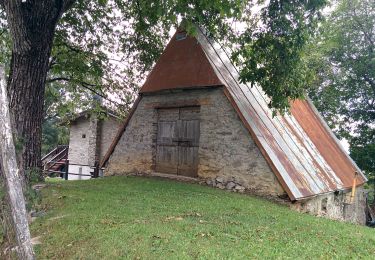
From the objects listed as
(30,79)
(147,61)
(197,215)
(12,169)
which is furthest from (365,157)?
(12,169)

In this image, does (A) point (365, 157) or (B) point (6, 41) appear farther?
(A) point (365, 157)

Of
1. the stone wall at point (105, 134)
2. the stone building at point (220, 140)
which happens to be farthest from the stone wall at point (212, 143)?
the stone wall at point (105, 134)

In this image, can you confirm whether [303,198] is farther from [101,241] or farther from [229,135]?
[101,241]

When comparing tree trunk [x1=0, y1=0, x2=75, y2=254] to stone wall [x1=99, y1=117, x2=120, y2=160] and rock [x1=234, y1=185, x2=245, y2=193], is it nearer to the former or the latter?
rock [x1=234, y1=185, x2=245, y2=193]

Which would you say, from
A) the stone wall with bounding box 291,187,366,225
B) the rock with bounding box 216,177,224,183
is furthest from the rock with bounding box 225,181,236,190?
the stone wall with bounding box 291,187,366,225

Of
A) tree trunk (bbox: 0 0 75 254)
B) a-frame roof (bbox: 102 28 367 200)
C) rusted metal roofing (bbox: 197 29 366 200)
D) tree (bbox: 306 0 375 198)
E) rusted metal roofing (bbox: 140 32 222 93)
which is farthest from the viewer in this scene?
tree (bbox: 306 0 375 198)

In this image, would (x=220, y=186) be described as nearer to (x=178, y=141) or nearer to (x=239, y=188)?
(x=239, y=188)

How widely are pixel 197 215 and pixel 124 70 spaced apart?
9749 mm

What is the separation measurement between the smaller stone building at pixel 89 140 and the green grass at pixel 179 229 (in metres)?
13.5

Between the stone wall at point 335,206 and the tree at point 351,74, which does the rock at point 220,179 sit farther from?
the tree at point 351,74

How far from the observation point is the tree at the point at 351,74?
2145 centimetres

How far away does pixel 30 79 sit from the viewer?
800cm

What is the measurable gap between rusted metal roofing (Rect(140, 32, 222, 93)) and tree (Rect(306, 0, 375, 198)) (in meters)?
12.2

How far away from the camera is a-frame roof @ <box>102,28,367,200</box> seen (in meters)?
8.91
